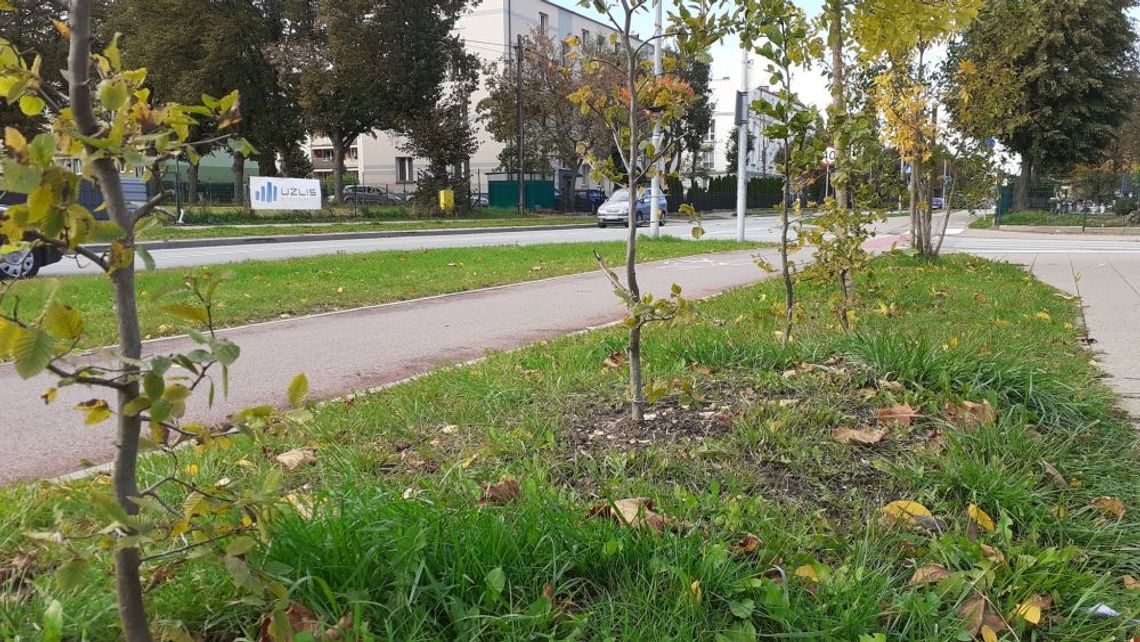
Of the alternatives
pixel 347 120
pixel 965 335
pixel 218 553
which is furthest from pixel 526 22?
pixel 218 553

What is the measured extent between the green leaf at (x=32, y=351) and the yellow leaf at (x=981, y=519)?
9.10 ft

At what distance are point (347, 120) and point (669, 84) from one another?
108 ft

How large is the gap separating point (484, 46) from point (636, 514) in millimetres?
55198

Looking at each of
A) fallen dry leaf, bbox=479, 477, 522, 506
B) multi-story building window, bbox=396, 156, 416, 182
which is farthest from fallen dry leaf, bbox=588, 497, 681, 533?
multi-story building window, bbox=396, 156, 416, 182

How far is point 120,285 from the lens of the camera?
1754mm

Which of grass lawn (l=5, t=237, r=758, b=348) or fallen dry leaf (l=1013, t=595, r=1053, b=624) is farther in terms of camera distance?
grass lawn (l=5, t=237, r=758, b=348)

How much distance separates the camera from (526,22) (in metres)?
55.2

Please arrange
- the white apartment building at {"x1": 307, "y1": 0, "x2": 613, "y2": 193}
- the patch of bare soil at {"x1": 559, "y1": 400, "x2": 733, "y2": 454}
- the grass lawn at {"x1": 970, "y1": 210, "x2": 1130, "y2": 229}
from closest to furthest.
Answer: the patch of bare soil at {"x1": 559, "y1": 400, "x2": 733, "y2": 454} < the grass lawn at {"x1": 970, "y1": 210, "x2": 1130, "y2": 229} < the white apartment building at {"x1": 307, "y1": 0, "x2": 613, "y2": 193}

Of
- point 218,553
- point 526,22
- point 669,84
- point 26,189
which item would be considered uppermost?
point 526,22

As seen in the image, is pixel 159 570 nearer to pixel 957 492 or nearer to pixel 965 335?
pixel 957 492

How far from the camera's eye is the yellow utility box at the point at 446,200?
3600cm

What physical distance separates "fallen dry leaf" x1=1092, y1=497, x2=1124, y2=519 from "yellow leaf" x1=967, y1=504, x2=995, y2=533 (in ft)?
1.57

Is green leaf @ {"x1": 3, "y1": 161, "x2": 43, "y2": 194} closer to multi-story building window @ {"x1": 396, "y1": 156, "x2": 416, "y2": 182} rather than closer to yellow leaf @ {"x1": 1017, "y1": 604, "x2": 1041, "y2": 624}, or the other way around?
yellow leaf @ {"x1": 1017, "y1": 604, "x2": 1041, "y2": 624}

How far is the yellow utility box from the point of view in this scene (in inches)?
1417
